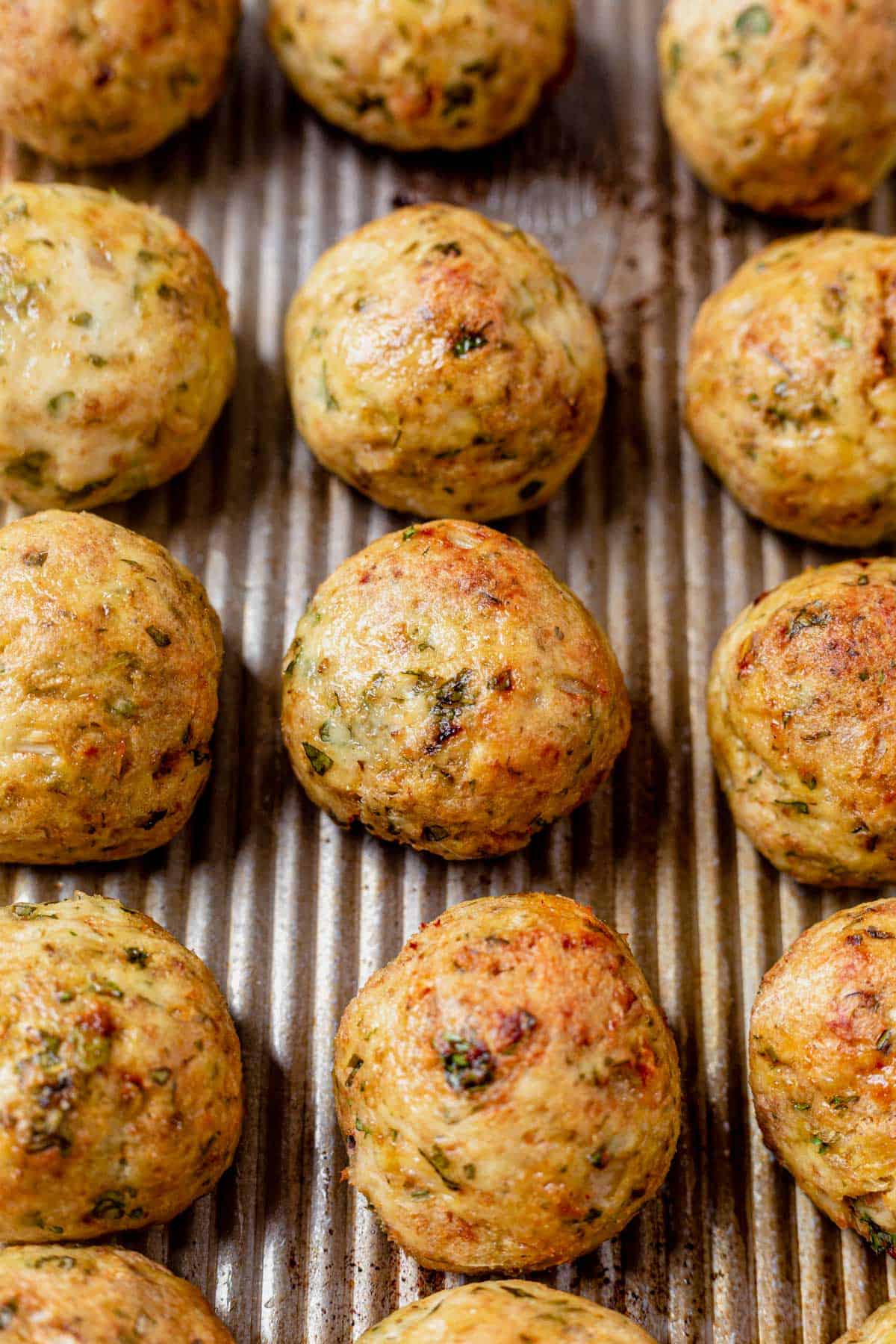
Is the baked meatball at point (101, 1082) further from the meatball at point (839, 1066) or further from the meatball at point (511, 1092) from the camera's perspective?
the meatball at point (839, 1066)

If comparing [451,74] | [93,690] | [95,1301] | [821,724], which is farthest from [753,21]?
[95,1301]

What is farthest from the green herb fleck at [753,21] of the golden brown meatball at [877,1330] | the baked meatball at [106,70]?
the golden brown meatball at [877,1330]

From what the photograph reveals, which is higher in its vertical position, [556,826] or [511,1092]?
[556,826]

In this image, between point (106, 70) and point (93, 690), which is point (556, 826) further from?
point (106, 70)

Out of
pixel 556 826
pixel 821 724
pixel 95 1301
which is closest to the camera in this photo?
pixel 95 1301

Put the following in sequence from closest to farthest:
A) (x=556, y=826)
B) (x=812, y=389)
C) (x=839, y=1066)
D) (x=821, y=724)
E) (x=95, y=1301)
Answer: (x=95, y=1301)
(x=839, y=1066)
(x=821, y=724)
(x=812, y=389)
(x=556, y=826)

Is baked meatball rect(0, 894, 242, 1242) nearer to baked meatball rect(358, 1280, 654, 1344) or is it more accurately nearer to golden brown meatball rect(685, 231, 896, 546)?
baked meatball rect(358, 1280, 654, 1344)
